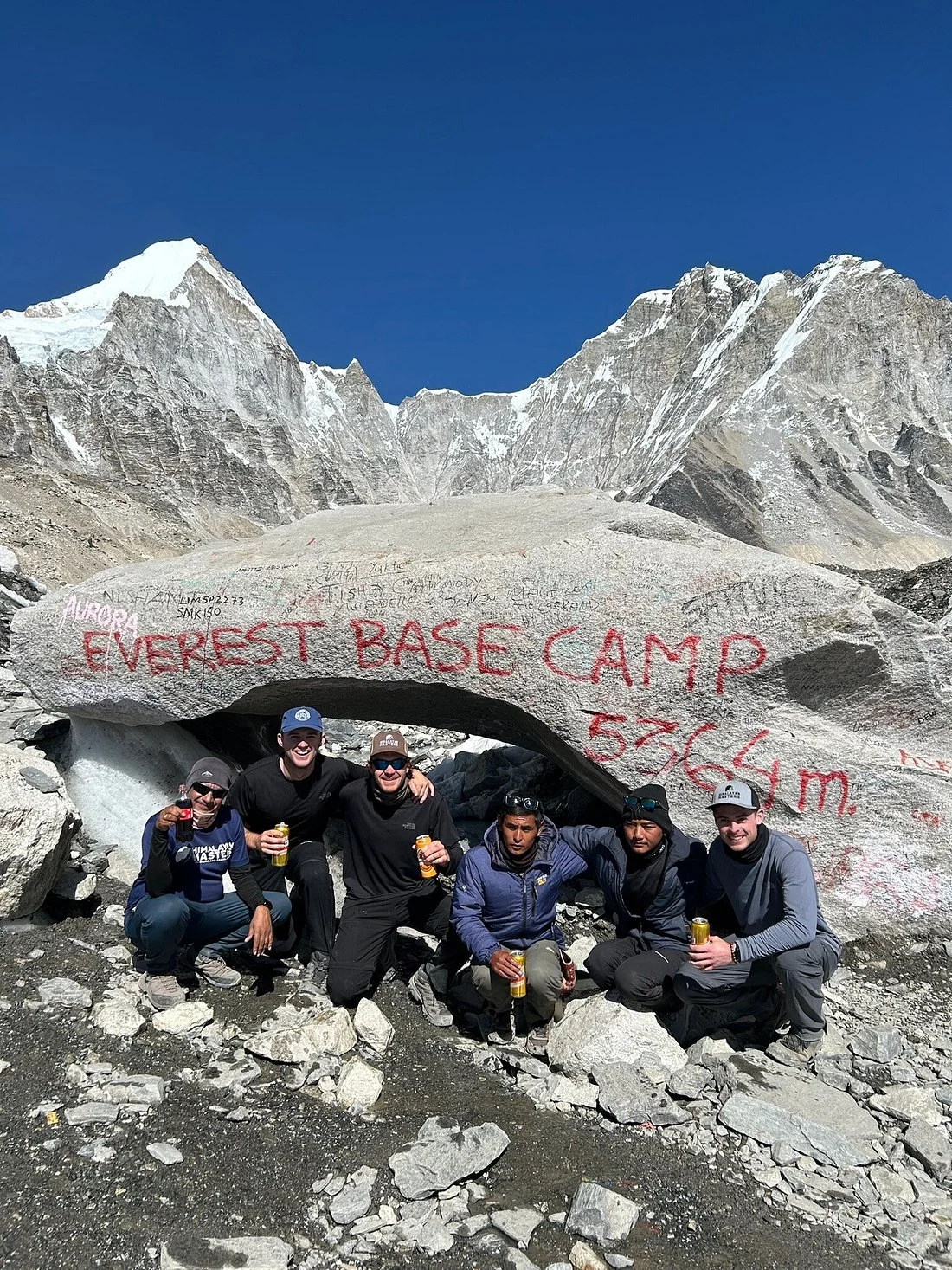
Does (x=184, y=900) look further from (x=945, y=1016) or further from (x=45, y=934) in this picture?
(x=945, y=1016)

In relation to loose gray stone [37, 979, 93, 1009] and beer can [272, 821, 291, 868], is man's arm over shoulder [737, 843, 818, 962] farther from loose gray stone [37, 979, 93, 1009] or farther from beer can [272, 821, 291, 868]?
loose gray stone [37, 979, 93, 1009]

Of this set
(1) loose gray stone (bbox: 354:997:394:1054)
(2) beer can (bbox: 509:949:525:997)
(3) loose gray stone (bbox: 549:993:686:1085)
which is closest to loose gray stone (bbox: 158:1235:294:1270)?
(1) loose gray stone (bbox: 354:997:394:1054)

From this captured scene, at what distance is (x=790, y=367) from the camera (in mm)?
77312

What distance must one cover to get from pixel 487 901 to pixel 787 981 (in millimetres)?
1758

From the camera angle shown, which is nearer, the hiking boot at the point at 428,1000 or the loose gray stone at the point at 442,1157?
the loose gray stone at the point at 442,1157

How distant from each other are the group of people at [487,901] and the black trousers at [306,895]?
16mm

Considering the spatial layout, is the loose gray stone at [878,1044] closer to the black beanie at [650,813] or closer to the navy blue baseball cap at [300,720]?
the black beanie at [650,813]

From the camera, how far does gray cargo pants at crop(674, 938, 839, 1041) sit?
474 cm

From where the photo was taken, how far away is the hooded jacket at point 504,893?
4.96m

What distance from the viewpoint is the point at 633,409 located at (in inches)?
4508

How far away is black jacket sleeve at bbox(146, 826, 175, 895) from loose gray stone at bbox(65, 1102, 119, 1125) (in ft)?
4.11

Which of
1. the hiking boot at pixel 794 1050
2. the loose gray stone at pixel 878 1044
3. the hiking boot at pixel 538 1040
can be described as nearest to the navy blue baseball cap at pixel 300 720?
the hiking boot at pixel 538 1040

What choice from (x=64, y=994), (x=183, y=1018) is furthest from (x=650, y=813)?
(x=64, y=994)

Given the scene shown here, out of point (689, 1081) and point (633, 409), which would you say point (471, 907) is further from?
point (633, 409)
